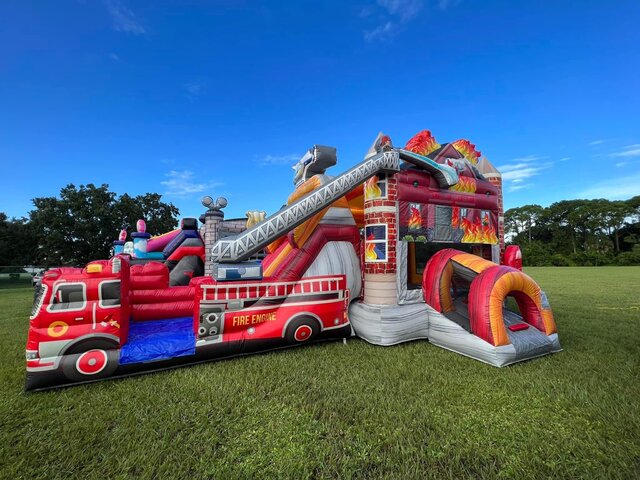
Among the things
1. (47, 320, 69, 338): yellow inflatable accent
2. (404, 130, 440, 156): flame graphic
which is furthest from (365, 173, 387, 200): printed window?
(47, 320, 69, 338): yellow inflatable accent

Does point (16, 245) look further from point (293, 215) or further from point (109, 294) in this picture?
point (293, 215)

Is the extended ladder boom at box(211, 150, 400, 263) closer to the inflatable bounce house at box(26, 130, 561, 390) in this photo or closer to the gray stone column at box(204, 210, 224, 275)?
the inflatable bounce house at box(26, 130, 561, 390)

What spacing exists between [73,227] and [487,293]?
25.3 meters

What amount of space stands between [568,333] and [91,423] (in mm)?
6784

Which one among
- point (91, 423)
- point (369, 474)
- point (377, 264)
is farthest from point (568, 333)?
point (91, 423)

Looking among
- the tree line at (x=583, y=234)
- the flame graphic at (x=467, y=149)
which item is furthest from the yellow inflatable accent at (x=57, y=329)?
the tree line at (x=583, y=234)

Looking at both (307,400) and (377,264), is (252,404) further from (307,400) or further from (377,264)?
(377,264)

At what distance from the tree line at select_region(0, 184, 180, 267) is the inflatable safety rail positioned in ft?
66.3

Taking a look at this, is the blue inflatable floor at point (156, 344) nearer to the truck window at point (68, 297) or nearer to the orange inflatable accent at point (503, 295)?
the truck window at point (68, 297)

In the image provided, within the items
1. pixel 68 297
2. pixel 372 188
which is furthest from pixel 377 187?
pixel 68 297

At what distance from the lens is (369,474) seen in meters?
1.85

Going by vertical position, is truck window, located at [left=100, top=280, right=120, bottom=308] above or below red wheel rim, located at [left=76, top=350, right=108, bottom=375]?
above

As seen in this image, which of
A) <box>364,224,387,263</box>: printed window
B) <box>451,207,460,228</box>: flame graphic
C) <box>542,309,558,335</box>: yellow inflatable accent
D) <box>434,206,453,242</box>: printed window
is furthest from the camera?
<box>451,207,460,228</box>: flame graphic

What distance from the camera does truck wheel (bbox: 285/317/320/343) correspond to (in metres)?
4.15
